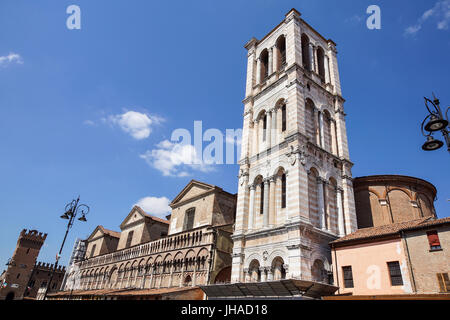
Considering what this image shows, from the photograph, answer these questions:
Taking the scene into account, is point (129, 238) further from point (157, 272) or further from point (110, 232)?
point (157, 272)

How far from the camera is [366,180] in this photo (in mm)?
26203

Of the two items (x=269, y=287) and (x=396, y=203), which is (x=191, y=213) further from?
(x=396, y=203)

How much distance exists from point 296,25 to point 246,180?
15808mm

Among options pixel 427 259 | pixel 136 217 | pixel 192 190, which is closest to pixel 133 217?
pixel 136 217

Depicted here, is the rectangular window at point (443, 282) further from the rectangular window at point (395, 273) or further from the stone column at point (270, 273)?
the stone column at point (270, 273)

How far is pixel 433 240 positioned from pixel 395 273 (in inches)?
104

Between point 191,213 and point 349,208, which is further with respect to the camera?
point 191,213

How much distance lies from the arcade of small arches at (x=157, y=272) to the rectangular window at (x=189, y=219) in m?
3.53

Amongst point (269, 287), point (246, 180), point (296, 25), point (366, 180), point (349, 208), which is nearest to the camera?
point (269, 287)
